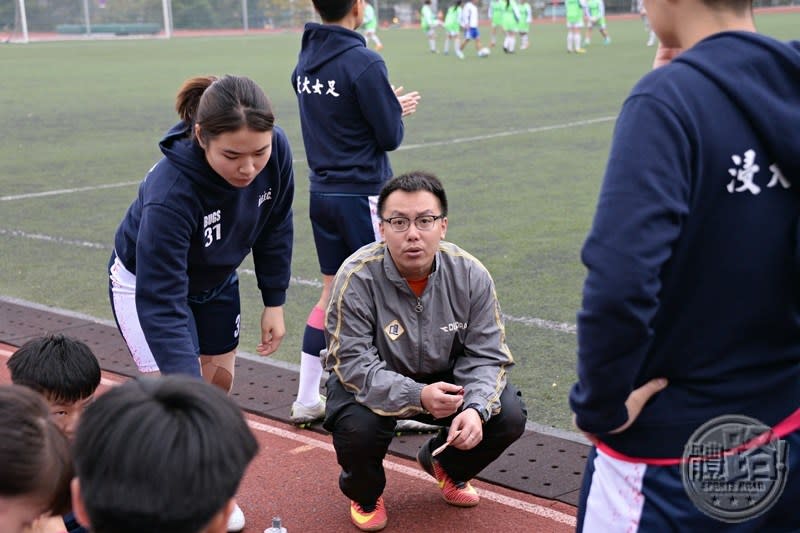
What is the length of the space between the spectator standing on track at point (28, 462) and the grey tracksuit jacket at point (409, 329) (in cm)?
181

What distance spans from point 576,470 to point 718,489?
224 centimetres

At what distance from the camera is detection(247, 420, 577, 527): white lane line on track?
161 inches

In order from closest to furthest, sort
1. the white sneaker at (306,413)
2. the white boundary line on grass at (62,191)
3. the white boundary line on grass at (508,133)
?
the white sneaker at (306,413) → the white boundary line on grass at (62,191) → the white boundary line on grass at (508,133)

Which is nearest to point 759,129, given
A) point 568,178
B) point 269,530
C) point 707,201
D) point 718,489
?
point 707,201

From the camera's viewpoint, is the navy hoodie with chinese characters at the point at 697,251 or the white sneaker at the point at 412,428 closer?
the navy hoodie with chinese characters at the point at 697,251

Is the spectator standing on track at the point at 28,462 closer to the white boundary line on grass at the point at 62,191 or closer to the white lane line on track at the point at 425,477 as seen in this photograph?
the white lane line on track at the point at 425,477

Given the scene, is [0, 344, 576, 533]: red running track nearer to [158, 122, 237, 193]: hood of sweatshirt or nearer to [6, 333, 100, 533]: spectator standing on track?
[6, 333, 100, 533]: spectator standing on track

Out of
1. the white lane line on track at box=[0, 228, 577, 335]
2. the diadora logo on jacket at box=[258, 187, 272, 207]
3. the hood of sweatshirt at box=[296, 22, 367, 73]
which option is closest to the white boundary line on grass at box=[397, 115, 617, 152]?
the white lane line on track at box=[0, 228, 577, 335]

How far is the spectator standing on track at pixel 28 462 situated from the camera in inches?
85.0

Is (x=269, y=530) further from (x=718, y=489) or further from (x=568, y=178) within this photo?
(x=568, y=178)

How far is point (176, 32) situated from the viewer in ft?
200

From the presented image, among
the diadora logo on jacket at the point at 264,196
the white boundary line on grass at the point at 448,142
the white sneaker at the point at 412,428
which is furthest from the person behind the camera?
the white boundary line on grass at the point at 448,142

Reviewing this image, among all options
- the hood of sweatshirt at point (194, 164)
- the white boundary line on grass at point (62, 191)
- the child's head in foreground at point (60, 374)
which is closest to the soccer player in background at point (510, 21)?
the white boundary line on grass at point (62, 191)

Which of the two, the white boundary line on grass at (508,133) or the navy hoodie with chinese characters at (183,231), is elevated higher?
the navy hoodie with chinese characters at (183,231)
